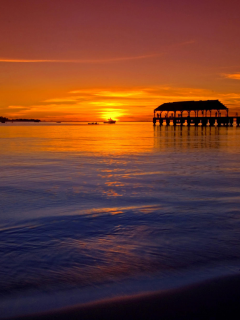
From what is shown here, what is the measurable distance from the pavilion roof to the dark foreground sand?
8480cm

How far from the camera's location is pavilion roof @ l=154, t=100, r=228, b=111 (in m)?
84.6

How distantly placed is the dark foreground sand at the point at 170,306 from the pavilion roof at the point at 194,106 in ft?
278

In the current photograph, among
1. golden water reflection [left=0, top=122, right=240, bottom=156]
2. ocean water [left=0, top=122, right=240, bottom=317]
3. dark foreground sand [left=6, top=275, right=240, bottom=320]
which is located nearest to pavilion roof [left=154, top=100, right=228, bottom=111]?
golden water reflection [left=0, top=122, right=240, bottom=156]

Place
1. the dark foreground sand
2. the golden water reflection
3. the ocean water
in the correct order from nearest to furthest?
1. the dark foreground sand
2. the ocean water
3. the golden water reflection

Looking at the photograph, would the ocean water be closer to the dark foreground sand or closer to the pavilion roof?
the dark foreground sand

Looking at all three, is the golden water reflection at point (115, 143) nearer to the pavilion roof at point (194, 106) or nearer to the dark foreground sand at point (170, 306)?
the dark foreground sand at point (170, 306)

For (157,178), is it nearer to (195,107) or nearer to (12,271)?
(12,271)

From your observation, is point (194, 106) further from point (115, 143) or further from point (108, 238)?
point (108, 238)

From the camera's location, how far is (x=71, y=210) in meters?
7.57

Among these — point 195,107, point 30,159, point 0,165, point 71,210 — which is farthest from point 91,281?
point 195,107

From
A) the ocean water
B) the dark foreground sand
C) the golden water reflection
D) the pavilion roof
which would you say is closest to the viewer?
the dark foreground sand

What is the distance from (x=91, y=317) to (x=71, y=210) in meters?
4.46

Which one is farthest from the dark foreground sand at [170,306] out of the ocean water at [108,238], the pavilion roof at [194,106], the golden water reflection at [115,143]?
the pavilion roof at [194,106]

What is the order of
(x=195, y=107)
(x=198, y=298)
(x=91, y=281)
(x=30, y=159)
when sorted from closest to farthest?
1. (x=198, y=298)
2. (x=91, y=281)
3. (x=30, y=159)
4. (x=195, y=107)
